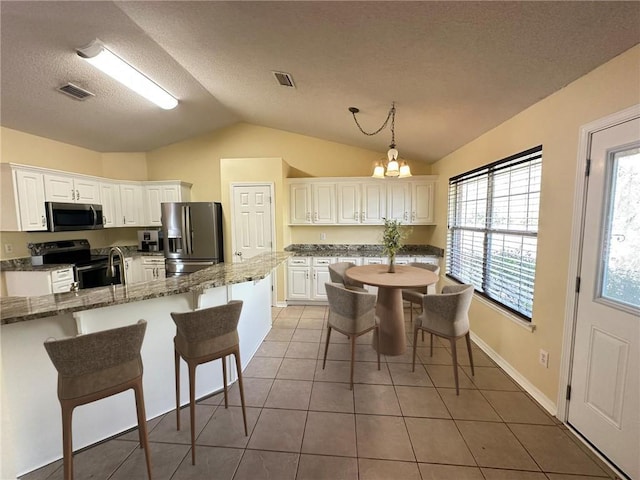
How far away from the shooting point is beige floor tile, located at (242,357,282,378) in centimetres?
254

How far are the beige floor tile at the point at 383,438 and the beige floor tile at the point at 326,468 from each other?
4.5 inches

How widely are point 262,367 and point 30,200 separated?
3.63 m

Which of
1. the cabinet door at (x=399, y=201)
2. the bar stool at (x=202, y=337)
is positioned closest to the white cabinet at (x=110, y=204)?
the bar stool at (x=202, y=337)

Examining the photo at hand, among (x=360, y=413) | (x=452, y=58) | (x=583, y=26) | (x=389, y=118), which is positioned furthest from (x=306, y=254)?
(x=583, y=26)

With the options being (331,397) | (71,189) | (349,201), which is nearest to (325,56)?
(349,201)

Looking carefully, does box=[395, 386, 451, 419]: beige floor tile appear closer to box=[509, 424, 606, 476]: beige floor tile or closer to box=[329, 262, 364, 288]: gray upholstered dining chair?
box=[509, 424, 606, 476]: beige floor tile

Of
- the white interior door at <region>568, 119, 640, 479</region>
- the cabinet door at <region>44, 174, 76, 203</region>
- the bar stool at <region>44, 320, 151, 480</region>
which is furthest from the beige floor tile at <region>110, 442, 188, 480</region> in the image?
the cabinet door at <region>44, 174, 76, 203</region>

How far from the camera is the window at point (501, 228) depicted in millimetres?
2295

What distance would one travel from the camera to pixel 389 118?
307 cm

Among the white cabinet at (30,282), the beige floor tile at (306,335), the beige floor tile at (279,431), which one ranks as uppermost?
the white cabinet at (30,282)

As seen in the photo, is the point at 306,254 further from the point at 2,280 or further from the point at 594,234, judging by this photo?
the point at 2,280

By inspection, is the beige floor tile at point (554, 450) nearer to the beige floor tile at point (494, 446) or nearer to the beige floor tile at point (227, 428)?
the beige floor tile at point (494, 446)

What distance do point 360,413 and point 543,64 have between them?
272cm

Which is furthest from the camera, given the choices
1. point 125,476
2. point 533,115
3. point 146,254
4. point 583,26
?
point 146,254
